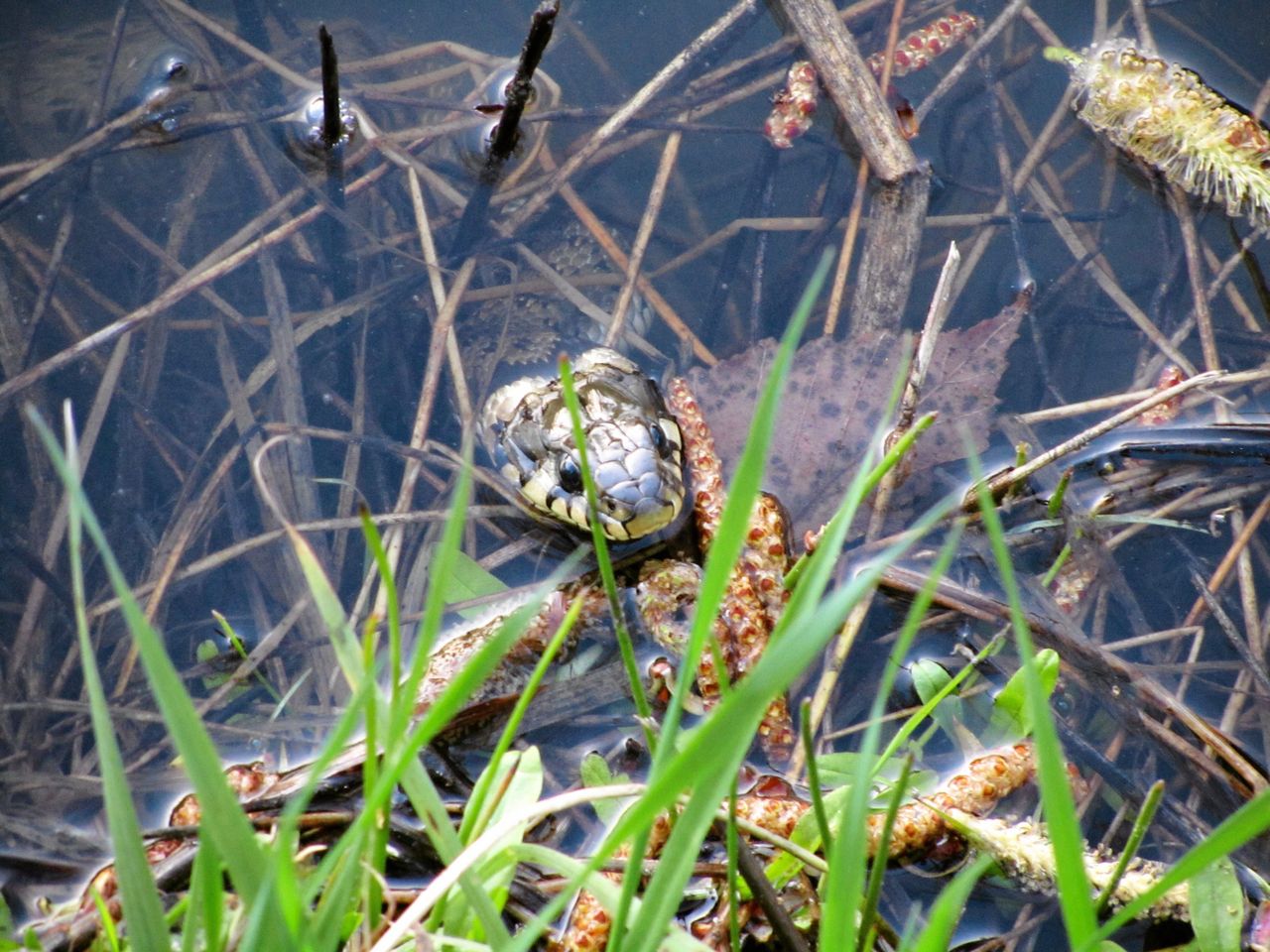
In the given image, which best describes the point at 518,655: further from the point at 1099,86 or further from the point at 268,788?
the point at 1099,86

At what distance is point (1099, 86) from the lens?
3562mm

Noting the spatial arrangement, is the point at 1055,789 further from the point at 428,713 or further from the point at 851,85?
the point at 851,85

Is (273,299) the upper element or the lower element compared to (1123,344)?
upper

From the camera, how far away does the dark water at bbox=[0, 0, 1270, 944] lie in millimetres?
2779

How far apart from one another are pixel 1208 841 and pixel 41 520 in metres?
3.07

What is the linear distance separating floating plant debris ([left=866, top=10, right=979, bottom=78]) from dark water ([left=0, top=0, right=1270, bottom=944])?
77 millimetres

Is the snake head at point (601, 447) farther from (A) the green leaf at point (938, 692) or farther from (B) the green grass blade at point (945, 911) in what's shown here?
(B) the green grass blade at point (945, 911)

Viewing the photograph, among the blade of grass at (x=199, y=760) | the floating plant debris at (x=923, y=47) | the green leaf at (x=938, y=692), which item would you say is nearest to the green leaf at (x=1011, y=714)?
the green leaf at (x=938, y=692)

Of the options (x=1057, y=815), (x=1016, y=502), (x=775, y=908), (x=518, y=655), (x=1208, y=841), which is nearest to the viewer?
(x=1208, y=841)

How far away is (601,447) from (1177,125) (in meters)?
2.31

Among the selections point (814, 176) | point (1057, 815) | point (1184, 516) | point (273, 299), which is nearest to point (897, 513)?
point (1184, 516)

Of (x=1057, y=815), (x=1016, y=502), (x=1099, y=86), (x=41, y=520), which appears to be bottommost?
(x=1016, y=502)

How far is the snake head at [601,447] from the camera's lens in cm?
283

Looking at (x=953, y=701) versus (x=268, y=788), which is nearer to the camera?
(x=268, y=788)
